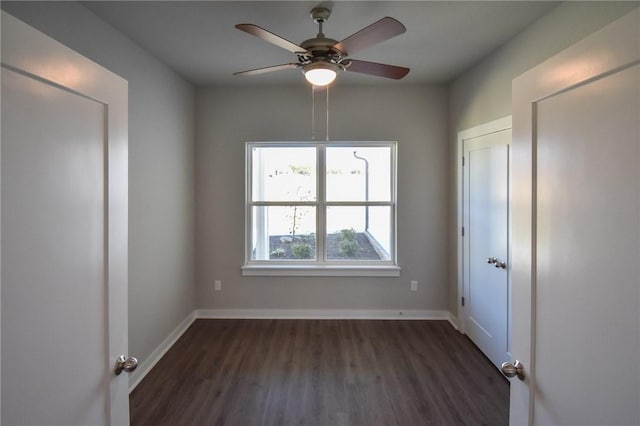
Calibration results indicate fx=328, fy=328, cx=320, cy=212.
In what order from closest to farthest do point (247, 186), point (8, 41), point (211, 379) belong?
point (8, 41), point (211, 379), point (247, 186)

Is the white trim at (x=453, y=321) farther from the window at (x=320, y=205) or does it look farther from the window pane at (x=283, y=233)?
the window pane at (x=283, y=233)

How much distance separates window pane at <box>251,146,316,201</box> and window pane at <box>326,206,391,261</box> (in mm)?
410

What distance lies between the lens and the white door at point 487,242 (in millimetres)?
2634

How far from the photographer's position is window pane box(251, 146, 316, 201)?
12.6 ft

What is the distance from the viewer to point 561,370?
3.09 ft

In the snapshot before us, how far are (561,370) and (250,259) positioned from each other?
3.29 m

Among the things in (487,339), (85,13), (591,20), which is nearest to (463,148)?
(591,20)

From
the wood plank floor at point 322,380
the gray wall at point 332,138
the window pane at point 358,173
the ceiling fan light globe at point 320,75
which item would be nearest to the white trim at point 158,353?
the wood plank floor at point 322,380

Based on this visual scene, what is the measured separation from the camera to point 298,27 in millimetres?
2295

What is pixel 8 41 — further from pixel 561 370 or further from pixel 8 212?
pixel 561 370

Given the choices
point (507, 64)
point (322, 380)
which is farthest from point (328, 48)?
point (322, 380)

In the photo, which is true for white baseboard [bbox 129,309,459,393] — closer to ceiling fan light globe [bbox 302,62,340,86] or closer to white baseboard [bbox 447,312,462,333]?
white baseboard [bbox 447,312,462,333]

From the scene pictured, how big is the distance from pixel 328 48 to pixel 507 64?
5.16ft

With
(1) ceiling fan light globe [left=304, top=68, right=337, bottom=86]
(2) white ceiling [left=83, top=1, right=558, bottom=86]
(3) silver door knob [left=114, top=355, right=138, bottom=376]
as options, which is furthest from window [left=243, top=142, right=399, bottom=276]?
(3) silver door knob [left=114, top=355, right=138, bottom=376]
